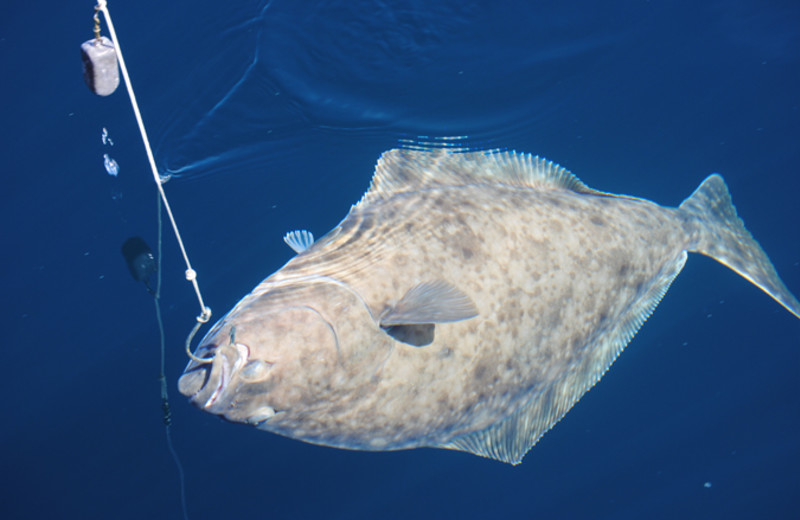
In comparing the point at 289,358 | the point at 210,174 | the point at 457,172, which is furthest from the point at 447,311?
the point at 210,174

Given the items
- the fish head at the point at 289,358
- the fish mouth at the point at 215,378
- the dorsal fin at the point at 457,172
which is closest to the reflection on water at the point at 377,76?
the dorsal fin at the point at 457,172

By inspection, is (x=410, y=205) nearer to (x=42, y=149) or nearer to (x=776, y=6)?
(x=42, y=149)

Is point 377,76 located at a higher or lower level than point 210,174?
higher

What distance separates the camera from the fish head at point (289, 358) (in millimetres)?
2176

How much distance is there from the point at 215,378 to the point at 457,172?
2290 millimetres

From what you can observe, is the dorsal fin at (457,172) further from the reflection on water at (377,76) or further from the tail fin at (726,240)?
the reflection on water at (377,76)

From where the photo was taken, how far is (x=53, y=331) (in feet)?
16.2

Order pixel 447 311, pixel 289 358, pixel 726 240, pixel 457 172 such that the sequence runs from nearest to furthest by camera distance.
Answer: pixel 289 358
pixel 447 311
pixel 457 172
pixel 726 240

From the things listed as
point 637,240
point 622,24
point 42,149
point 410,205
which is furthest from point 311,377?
point 622,24

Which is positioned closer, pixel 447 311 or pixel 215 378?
pixel 215 378

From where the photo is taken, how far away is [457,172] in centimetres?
366

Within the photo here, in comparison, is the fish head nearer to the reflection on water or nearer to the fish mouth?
the fish mouth

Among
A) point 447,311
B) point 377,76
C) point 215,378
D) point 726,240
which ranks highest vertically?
point 377,76

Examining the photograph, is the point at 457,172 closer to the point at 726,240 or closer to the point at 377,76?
the point at 377,76
